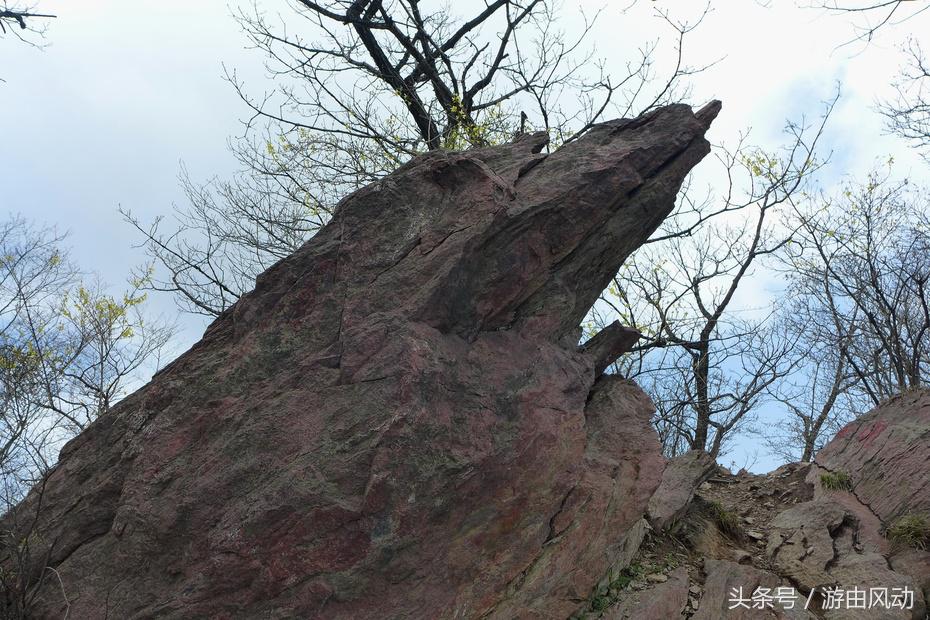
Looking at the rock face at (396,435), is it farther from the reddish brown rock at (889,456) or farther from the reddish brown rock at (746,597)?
the reddish brown rock at (889,456)

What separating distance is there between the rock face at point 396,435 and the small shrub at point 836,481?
3394 mm

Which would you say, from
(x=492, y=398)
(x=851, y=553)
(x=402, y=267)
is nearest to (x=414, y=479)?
(x=492, y=398)

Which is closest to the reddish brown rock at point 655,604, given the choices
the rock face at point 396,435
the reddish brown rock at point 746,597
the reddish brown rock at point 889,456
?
the reddish brown rock at point 746,597

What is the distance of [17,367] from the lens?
11602 millimetres

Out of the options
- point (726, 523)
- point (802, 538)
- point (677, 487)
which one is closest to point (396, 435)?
point (677, 487)

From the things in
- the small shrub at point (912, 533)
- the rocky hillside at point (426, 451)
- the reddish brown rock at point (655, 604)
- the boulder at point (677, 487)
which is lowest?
the small shrub at point (912, 533)

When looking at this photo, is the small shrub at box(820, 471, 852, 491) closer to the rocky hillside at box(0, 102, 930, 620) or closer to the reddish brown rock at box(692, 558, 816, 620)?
the rocky hillside at box(0, 102, 930, 620)

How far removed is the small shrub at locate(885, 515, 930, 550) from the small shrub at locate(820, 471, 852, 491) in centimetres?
130

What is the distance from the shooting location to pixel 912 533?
6.50m

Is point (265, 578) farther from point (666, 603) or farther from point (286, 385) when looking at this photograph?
point (666, 603)

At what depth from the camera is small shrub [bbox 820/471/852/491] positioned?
8039 millimetres

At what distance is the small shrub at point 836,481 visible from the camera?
316 inches

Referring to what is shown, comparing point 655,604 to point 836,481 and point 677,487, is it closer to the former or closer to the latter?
point 677,487

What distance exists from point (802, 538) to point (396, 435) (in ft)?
15.9
